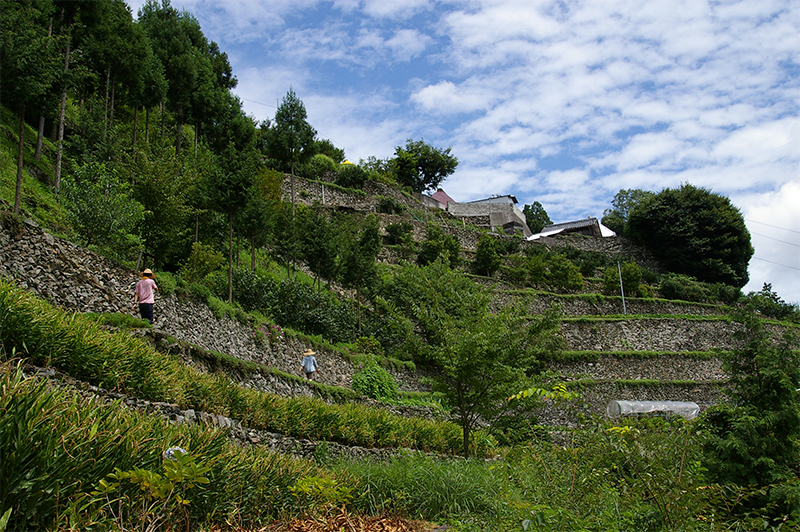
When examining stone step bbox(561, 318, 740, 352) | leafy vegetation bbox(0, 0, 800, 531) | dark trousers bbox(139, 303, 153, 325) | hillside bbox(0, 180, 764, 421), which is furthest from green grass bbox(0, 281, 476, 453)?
stone step bbox(561, 318, 740, 352)

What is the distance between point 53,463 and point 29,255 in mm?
7524

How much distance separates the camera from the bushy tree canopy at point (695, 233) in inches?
1975

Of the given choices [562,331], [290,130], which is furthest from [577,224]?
[290,130]

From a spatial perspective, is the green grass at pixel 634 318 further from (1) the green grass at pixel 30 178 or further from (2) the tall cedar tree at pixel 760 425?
(1) the green grass at pixel 30 178

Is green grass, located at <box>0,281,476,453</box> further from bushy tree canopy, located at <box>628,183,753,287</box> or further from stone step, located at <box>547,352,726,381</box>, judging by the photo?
bushy tree canopy, located at <box>628,183,753,287</box>

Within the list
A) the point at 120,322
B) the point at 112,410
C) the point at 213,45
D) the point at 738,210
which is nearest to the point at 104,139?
the point at 120,322

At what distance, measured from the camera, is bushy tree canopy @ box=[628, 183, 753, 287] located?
50156 mm

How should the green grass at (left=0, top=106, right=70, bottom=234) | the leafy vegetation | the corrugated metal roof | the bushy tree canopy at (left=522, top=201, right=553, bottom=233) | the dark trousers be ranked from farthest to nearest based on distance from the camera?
the bushy tree canopy at (left=522, top=201, right=553, bottom=233)
the corrugated metal roof
the green grass at (left=0, top=106, right=70, bottom=234)
the dark trousers
the leafy vegetation

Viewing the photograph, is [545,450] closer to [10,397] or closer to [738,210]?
[10,397]

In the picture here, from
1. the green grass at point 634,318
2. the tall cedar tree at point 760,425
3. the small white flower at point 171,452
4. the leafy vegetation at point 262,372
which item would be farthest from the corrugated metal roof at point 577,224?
the small white flower at point 171,452

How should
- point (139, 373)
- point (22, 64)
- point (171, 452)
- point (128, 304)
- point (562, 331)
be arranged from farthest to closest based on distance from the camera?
point (562, 331) < point (22, 64) < point (128, 304) < point (139, 373) < point (171, 452)

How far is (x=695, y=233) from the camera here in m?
51.3

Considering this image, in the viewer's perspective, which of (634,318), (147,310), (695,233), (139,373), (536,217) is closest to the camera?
(139,373)

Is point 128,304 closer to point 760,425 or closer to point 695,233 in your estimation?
point 760,425
